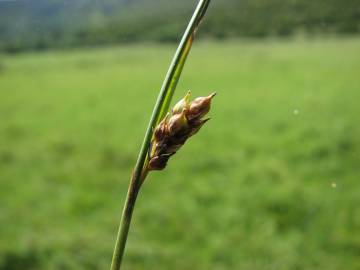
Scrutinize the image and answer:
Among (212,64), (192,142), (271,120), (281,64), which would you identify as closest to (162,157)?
(192,142)

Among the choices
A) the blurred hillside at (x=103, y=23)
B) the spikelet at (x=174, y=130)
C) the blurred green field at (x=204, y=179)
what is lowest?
the blurred hillside at (x=103, y=23)

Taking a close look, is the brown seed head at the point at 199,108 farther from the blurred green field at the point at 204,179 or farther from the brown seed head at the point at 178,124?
the blurred green field at the point at 204,179

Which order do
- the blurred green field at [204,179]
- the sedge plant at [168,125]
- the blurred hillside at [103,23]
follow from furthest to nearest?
the blurred hillside at [103,23] → the blurred green field at [204,179] → the sedge plant at [168,125]

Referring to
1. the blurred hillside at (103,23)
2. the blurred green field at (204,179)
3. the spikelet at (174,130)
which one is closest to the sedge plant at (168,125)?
the spikelet at (174,130)

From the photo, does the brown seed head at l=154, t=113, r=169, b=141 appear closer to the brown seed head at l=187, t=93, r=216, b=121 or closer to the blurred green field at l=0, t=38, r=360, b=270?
the brown seed head at l=187, t=93, r=216, b=121

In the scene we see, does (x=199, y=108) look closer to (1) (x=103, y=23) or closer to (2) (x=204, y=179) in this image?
(2) (x=204, y=179)

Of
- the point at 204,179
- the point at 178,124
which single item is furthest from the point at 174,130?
the point at 204,179
